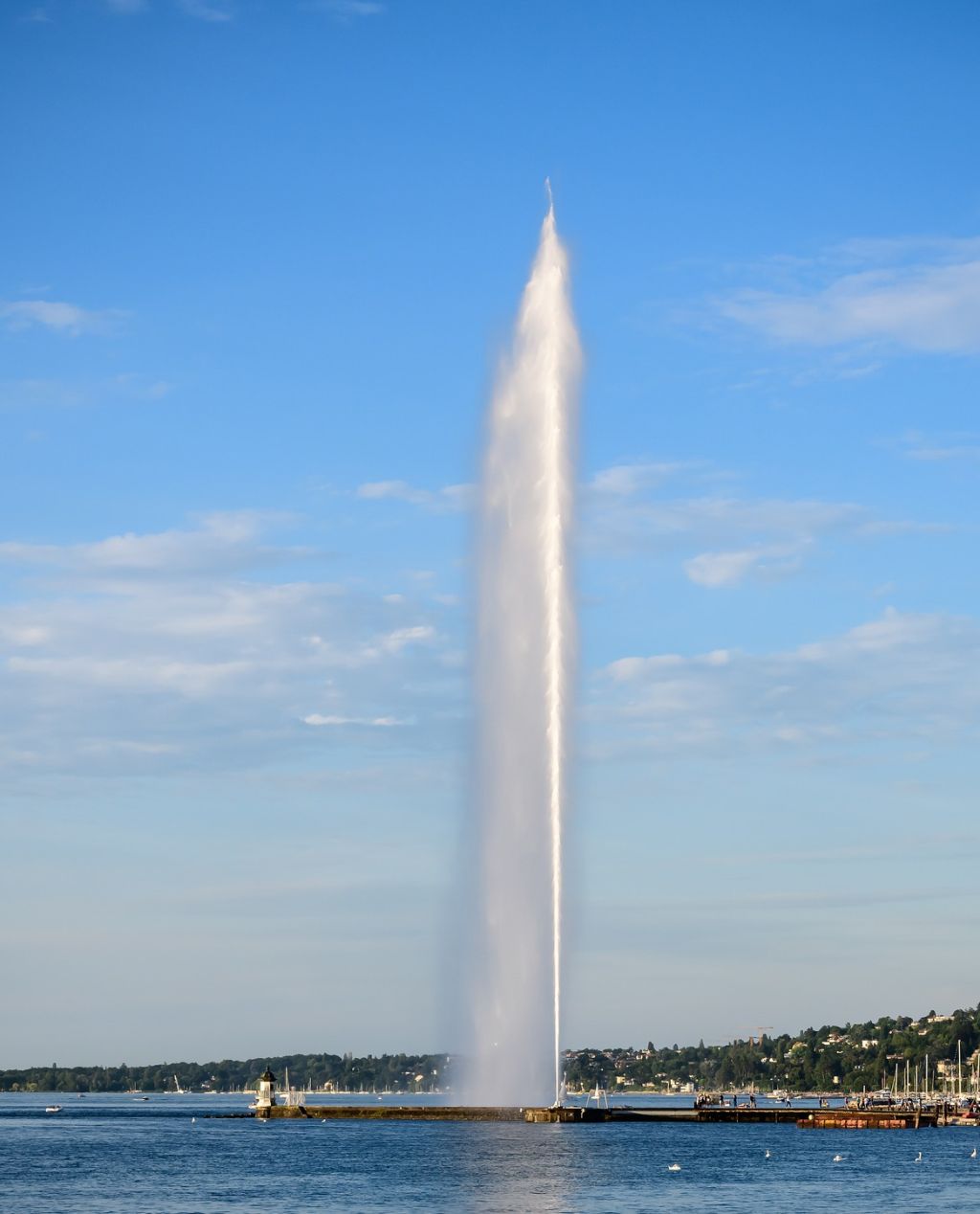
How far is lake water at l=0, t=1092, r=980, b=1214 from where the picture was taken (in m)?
70.9

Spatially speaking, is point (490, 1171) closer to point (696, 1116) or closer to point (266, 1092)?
point (696, 1116)

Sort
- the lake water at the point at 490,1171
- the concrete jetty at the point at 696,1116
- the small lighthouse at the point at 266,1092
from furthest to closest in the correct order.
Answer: the small lighthouse at the point at 266,1092, the concrete jetty at the point at 696,1116, the lake water at the point at 490,1171

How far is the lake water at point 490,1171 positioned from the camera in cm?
7094

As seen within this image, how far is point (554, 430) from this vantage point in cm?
8969

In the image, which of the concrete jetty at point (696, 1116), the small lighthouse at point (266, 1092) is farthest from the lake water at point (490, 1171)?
the small lighthouse at point (266, 1092)

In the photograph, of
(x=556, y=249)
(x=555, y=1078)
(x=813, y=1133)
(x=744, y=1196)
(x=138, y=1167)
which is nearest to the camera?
(x=744, y=1196)

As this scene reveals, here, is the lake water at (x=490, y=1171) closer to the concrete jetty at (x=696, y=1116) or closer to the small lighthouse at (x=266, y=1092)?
the concrete jetty at (x=696, y=1116)

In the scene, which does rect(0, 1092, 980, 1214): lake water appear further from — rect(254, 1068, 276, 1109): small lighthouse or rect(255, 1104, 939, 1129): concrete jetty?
rect(254, 1068, 276, 1109): small lighthouse

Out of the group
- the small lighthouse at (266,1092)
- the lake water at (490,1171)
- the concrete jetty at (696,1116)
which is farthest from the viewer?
the small lighthouse at (266,1092)

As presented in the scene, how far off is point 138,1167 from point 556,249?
2100 inches

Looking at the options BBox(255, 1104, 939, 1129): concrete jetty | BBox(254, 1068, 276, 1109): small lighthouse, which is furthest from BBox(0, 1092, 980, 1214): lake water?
BBox(254, 1068, 276, 1109): small lighthouse

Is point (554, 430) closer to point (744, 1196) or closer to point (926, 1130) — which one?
point (744, 1196)

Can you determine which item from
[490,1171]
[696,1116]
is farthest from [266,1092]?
[490,1171]

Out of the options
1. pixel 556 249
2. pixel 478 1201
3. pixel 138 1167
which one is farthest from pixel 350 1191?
pixel 556 249
